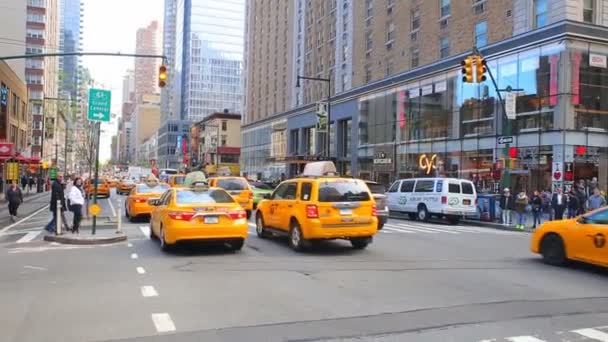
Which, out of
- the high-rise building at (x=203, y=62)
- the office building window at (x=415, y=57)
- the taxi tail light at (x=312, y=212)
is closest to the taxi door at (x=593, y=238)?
the taxi tail light at (x=312, y=212)

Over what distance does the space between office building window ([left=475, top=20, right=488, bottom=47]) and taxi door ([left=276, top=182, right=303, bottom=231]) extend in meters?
25.7

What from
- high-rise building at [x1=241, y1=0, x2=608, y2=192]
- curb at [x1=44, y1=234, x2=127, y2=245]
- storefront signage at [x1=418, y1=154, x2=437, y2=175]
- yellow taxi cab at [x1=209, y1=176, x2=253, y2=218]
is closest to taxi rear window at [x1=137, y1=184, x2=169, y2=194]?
yellow taxi cab at [x1=209, y1=176, x2=253, y2=218]

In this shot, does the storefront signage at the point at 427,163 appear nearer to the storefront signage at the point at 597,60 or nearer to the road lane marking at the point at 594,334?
the storefront signage at the point at 597,60

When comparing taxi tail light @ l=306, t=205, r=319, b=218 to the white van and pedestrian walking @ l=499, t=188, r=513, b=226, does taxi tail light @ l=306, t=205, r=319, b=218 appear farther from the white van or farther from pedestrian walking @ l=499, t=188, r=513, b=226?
pedestrian walking @ l=499, t=188, r=513, b=226

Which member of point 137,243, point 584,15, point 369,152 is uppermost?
point 584,15

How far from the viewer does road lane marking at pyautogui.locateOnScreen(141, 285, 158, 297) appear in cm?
788

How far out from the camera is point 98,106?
15570 millimetres

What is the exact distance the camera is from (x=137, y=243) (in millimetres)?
14031

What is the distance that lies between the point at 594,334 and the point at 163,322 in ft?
16.1

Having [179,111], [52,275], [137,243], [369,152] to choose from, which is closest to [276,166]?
[369,152]

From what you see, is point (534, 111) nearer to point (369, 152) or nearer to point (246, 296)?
point (369, 152)

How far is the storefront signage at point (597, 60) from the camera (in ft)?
94.4

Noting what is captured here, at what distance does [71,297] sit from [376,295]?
4.30 m

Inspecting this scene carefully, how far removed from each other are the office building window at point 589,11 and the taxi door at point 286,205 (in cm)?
2400
